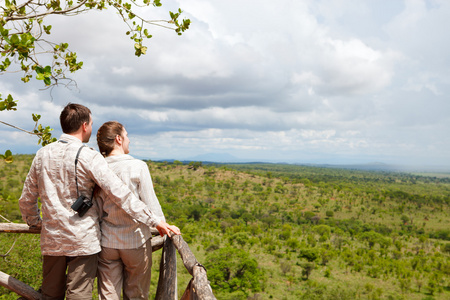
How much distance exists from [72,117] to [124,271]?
1.31m

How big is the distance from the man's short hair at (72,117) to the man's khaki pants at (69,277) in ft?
3.17

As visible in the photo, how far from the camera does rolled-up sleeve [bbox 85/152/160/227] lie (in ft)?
7.42

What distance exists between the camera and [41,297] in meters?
2.60

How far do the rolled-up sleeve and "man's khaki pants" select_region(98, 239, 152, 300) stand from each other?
37 centimetres

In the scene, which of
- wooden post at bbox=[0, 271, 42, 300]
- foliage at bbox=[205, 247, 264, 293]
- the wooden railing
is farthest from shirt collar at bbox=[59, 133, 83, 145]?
foliage at bbox=[205, 247, 264, 293]

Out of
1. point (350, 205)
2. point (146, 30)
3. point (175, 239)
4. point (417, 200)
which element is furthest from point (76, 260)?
point (417, 200)

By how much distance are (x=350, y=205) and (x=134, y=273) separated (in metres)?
82.2

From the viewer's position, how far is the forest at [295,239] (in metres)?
34.7

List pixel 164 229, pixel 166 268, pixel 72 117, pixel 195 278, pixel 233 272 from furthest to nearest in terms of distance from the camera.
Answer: pixel 233 272
pixel 166 268
pixel 164 229
pixel 72 117
pixel 195 278

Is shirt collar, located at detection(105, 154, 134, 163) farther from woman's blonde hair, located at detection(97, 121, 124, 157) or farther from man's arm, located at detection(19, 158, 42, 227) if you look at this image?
man's arm, located at detection(19, 158, 42, 227)

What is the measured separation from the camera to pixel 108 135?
2594mm

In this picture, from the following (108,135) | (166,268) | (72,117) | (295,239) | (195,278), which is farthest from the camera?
(295,239)

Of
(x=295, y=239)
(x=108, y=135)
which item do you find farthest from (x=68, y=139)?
(x=295, y=239)

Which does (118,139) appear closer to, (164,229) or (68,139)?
(68,139)
